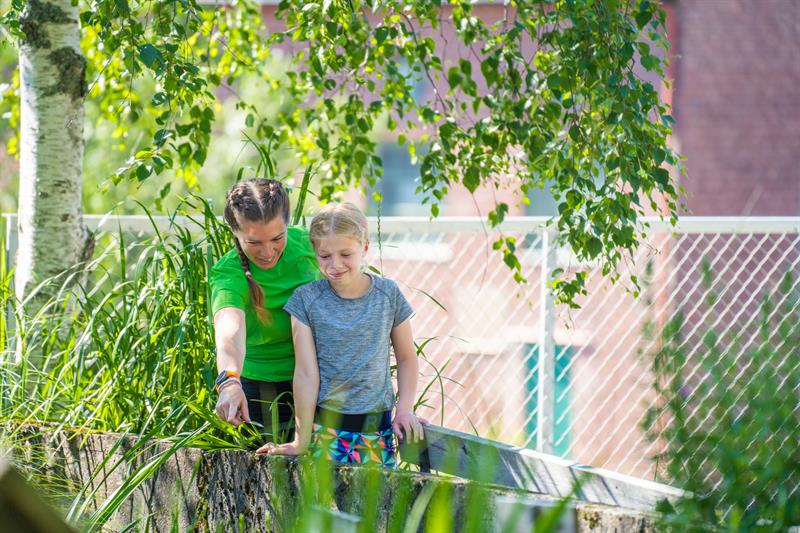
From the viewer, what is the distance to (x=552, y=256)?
15.0 feet

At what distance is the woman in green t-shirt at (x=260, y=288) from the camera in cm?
274

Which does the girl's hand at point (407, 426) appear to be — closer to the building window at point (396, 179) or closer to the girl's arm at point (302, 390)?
the girl's arm at point (302, 390)

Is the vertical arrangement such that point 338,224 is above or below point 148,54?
below

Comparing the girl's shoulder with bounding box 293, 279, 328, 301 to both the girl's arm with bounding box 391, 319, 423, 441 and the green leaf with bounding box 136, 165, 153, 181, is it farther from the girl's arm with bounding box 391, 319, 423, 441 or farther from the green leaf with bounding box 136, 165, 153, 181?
the green leaf with bounding box 136, 165, 153, 181

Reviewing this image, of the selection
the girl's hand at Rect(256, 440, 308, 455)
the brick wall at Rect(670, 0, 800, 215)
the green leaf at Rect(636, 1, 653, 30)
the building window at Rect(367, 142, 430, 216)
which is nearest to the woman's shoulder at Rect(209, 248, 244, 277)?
the girl's hand at Rect(256, 440, 308, 455)

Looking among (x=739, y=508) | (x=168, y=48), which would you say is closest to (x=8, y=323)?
(x=168, y=48)

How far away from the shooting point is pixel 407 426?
2734 mm

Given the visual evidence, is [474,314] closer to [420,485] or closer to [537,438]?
[537,438]

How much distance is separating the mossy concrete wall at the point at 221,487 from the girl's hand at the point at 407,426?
46 centimetres

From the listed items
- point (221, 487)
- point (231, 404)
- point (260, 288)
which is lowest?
point (221, 487)

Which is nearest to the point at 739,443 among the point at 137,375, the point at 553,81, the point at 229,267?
the point at 229,267

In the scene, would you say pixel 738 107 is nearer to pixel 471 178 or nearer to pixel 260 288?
pixel 471 178

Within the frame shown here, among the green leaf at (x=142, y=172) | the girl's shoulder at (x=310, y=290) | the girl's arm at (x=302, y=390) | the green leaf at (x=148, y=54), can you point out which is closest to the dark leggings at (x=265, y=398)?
the girl's arm at (x=302, y=390)

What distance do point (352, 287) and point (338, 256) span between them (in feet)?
0.47
